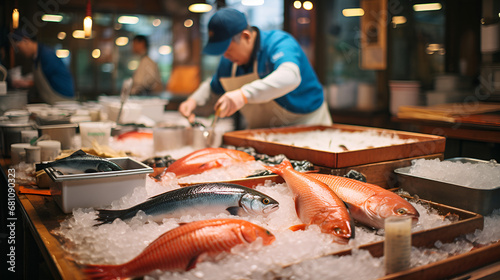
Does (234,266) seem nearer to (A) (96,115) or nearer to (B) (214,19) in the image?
(B) (214,19)

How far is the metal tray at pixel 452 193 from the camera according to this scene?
152 cm

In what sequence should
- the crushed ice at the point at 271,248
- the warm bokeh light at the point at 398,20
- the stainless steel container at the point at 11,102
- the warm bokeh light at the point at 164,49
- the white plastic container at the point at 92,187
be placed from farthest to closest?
1. the warm bokeh light at the point at 164,49
2. the warm bokeh light at the point at 398,20
3. the stainless steel container at the point at 11,102
4. the white plastic container at the point at 92,187
5. the crushed ice at the point at 271,248

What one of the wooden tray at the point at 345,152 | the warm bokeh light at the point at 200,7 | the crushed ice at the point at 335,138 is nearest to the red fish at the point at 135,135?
the wooden tray at the point at 345,152

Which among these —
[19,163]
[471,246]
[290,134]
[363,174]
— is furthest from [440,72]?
[19,163]

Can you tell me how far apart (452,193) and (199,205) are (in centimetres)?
96

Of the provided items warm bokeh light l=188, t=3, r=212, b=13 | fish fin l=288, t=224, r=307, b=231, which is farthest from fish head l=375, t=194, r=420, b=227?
warm bokeh light l=188, t=3, r=212, b=13

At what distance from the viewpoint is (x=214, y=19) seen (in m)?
2.95

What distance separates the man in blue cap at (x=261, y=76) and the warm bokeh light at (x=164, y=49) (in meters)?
6.55

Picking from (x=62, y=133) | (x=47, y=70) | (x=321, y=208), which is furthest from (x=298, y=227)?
(x=47, y=70)

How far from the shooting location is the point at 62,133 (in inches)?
100

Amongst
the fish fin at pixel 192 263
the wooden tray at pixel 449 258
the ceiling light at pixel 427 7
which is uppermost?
the ceiling light at pixel 427 7

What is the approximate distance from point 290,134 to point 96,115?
66.1 inches

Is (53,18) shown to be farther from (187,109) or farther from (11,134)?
(11,134)

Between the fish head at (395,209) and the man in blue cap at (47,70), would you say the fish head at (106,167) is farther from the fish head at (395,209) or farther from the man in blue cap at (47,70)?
the man in blue cap at (47,70)
